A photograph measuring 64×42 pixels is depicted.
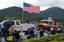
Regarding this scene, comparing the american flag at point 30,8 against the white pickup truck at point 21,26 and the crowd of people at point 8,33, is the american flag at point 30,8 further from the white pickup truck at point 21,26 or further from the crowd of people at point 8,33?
the crowd of people at point 8,33

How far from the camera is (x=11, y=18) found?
242 inches

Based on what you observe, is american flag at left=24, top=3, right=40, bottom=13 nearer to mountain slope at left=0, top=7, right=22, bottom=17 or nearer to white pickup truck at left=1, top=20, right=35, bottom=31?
mountain slope at left=0, top=7, right=22, bottom=17

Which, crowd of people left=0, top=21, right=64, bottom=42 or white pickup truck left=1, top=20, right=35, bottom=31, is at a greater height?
white pickup truck left=1, top=20, right=35, bottom=31

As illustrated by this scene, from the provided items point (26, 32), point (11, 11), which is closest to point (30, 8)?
point (11, 11)

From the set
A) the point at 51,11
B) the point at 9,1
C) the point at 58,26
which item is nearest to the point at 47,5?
the point at 51,11

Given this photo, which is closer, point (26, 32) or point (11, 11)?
point (11, 11)

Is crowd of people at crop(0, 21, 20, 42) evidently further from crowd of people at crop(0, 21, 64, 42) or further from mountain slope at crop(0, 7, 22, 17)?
mountain slope at crop(0, 7, 22, 17)

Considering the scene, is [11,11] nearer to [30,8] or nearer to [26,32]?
[30,8]

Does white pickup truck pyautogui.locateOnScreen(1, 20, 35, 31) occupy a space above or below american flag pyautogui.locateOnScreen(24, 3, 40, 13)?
below

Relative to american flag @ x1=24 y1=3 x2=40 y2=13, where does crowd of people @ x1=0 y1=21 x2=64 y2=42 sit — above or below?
below

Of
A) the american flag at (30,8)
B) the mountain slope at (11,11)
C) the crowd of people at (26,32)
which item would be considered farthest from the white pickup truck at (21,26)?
the american flag at (30,8)

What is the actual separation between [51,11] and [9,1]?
1.21m

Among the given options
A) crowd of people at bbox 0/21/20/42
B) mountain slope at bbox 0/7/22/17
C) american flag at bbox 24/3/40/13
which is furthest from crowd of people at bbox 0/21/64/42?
american flag at bbox 24/3/40/13

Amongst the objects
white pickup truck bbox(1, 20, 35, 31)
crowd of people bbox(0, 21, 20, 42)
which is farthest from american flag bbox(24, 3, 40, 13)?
crowd of people bbox(0, 21, 20, 42)
